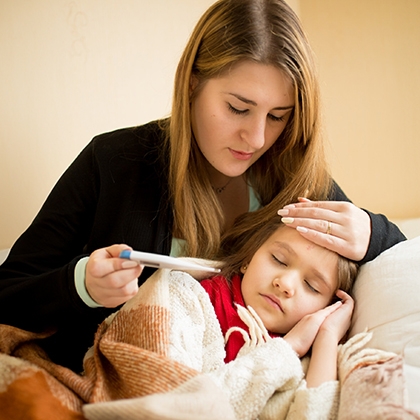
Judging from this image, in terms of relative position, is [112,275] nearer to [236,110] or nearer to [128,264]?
[128,264]

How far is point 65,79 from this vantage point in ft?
5.03

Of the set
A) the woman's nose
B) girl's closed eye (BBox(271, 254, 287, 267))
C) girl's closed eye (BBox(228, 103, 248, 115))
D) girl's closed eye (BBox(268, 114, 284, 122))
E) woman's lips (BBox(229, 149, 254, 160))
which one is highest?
girl's closed eye (BBox(228, 103, 248, 115))

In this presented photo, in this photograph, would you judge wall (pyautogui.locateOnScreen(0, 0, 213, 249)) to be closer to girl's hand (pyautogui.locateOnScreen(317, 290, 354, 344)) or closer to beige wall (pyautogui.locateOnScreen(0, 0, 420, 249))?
beige wall (pyautogui.locateOnScreen(0, 0, 420, 249))

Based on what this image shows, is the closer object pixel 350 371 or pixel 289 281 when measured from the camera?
pixel 350 371

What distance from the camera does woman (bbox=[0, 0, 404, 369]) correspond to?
108 centimetres

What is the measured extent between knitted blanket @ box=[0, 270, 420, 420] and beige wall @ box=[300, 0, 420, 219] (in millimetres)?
1170

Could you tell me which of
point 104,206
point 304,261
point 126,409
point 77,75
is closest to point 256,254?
point 304,261

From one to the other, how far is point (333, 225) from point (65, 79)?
949 mm

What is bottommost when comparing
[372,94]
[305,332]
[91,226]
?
[305,332]

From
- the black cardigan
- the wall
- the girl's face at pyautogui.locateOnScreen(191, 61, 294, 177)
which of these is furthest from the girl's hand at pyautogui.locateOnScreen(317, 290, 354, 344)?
the wall

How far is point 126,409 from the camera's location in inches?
25.6

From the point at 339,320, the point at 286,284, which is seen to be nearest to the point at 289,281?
the point at 286,284

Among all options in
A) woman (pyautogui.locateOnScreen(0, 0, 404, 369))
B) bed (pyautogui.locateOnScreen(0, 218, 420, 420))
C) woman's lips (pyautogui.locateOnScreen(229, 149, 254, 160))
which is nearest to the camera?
bed (pyautogui.locateOnScreen(0, 218, 420, 420))

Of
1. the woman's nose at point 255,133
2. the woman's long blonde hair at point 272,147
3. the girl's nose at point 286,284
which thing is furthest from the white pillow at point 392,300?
the woman's nose at point 255,133
